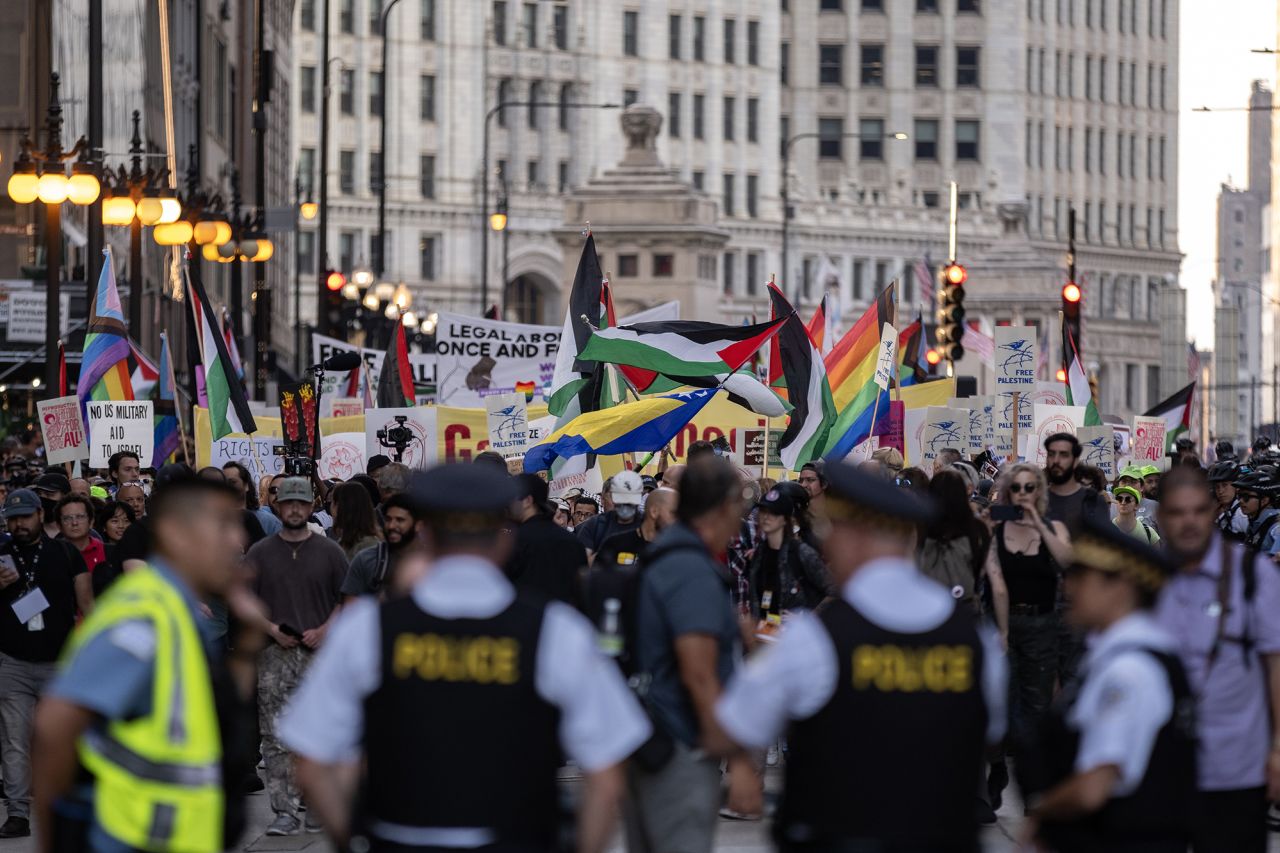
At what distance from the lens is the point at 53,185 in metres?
21.9

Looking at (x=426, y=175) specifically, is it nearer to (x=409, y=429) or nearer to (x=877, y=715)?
(x=409, y=429)

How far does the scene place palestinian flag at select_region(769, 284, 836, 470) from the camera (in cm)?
1966

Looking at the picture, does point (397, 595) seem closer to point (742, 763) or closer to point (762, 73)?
point (742, 763)

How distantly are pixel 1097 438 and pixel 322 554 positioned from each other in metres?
12.2

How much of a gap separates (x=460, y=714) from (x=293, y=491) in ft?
21.2

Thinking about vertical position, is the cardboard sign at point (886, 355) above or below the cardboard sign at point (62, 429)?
above

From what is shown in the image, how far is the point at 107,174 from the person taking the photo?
26250 millimetres

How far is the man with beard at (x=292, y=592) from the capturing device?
12.0m

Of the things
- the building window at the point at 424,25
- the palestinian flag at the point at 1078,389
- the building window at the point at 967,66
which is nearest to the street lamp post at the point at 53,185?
the palestinian flag at the point at 1078,389

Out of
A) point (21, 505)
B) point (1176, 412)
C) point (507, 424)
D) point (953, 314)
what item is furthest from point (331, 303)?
point (21, 505)

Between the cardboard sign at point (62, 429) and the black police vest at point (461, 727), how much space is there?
15160mm

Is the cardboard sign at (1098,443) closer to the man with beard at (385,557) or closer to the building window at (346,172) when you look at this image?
the man with beard at (385,557)

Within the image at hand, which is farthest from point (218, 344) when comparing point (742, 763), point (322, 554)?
point (742, 763)

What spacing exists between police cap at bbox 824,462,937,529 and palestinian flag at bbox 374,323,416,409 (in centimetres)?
2088
